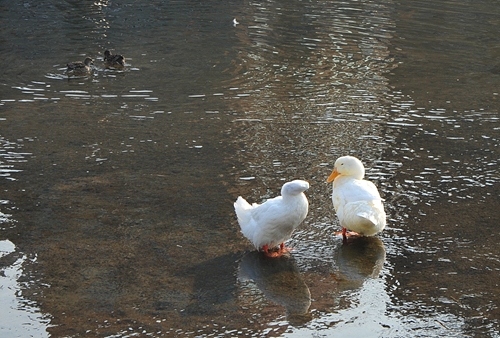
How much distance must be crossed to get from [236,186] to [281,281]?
2255 millimetres

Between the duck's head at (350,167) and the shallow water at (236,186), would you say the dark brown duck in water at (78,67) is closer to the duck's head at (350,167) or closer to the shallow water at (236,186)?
the shallow water at (236,186)

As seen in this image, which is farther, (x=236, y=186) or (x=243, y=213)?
(x=236, y=186)

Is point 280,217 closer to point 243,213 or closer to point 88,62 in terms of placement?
point 243,213

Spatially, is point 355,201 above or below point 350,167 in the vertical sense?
below

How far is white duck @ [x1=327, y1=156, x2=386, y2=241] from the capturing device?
5891mm

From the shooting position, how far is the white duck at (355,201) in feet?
19.3

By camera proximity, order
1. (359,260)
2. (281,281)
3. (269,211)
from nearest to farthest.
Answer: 1. (281,281)
2. (269,211)
3. (359,260)

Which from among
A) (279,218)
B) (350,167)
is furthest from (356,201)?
(279,218)

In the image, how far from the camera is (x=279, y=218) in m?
5.68

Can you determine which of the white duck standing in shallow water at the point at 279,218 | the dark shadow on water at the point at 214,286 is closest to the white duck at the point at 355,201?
the white duck standing in shallow water at the point at 279,218

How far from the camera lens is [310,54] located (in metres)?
15.7

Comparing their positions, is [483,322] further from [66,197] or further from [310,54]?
[310,54]

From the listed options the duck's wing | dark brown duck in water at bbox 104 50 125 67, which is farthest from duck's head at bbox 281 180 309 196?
dark brown duck in water at bbox 104 50 125 67

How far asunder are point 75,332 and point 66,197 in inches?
111
